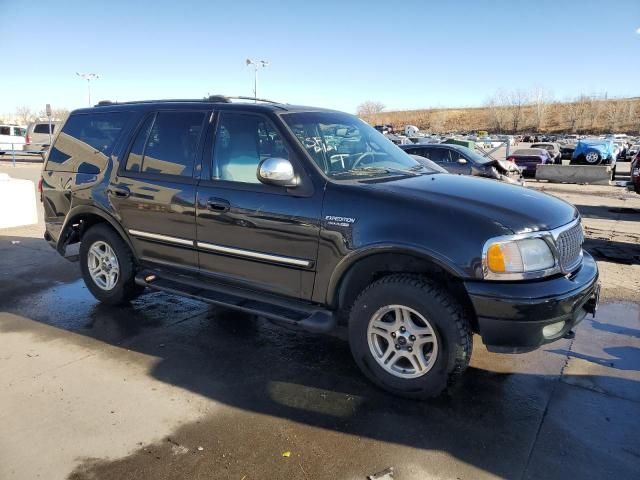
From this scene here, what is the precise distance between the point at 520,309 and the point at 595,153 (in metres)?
26.2

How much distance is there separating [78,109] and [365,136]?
3.04 metres

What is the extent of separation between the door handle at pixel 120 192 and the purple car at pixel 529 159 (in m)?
21.5

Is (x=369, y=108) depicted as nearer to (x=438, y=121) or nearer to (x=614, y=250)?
(x=438, y=121)

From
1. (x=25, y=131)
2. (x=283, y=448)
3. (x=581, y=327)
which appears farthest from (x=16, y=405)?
(x=25, y=131)

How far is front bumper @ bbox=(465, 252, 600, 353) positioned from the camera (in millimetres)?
2955

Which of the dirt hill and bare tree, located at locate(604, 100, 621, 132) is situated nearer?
bare tree, located at locate(604, 100, 621, 132)

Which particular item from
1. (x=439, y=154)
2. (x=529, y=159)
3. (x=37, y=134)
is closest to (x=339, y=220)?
(x=439, y=154)

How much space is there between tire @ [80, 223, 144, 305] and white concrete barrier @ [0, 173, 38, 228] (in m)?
4.91

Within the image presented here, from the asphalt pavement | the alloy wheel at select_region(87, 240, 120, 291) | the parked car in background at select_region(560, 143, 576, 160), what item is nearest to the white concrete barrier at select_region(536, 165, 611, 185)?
the parked car in background at select_region(560, 143, 576, 160)

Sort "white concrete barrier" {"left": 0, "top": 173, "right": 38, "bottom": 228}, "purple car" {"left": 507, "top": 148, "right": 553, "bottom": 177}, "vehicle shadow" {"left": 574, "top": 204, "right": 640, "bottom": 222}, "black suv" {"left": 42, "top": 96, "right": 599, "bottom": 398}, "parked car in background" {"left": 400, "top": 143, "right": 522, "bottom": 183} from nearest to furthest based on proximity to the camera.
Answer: "black suv" {"left": 42, "top": 96, "right": 599, "bottom": 398}
"white concrete barrier" {"left": 0, "top": 173, "right": 38, "bottom": 228}
"vehicle shadow" {"left": 574, "top": 204, "right": 640, "bottom": 222}
"parked car in background" {"left": 400, "top": 143, "right": 522, "bottom": 183}
"purple car" {"left": 507, "top": 148, "right": 553, "bottom": 177}

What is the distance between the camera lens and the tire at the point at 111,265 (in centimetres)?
488

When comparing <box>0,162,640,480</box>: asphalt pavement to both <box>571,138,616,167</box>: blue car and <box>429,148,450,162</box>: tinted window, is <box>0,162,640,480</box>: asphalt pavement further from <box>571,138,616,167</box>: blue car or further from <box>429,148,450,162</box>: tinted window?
<box>571,138,616,167</box>: blue car

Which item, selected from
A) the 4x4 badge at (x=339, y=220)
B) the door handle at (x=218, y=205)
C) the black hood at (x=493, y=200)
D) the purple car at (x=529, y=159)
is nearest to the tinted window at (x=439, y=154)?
the black hood at (x=493, y=200)

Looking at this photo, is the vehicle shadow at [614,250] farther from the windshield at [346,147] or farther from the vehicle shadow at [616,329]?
the windshield at [346,147]
